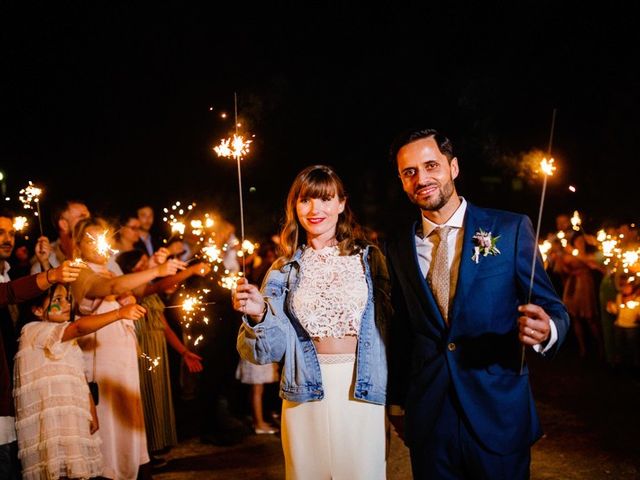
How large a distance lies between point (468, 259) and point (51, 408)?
3705mm

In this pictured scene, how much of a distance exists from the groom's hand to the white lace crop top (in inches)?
44.6

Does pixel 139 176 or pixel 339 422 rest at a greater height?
pixel 139 176

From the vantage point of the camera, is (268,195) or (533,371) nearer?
(533,371)

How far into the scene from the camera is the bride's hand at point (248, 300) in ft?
9.82

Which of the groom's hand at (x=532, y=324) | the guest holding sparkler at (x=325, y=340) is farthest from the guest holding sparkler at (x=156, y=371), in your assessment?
the groom's hand at (x=532, y=324)

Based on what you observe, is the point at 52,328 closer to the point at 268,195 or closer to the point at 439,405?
the point at 439,405

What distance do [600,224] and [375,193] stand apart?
18242mm

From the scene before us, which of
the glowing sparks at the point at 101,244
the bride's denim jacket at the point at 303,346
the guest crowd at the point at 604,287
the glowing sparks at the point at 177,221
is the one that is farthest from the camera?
the guest crowd at the point at 604,287

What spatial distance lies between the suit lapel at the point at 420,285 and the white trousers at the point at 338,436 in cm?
69

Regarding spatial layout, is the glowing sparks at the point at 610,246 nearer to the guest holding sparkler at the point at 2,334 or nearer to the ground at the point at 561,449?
the ground at the point at 561,449

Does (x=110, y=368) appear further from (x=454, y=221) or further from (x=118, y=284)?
(x=454, y=221)

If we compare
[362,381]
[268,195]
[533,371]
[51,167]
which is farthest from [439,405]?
[268,195]

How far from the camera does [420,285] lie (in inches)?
117

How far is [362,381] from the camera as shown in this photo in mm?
3217
